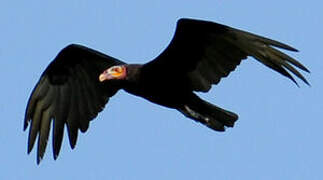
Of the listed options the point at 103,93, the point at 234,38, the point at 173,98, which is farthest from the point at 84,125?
the point at 234,38

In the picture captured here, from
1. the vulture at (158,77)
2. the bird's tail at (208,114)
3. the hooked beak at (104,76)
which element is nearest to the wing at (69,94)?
the vulture at (158,77)

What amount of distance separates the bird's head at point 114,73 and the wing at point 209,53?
386 mm

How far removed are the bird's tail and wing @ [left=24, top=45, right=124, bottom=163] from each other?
5.67 ft

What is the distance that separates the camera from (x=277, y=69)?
39.8 ft

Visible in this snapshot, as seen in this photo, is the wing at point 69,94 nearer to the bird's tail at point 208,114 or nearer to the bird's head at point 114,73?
the bird's head at point 114,73

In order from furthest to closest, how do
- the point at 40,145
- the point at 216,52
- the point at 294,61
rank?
the point at 40,145
the point at 216,52
the point at 294,61

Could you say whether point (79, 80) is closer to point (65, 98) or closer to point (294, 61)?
point (65, 98)

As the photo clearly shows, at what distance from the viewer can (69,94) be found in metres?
15.3

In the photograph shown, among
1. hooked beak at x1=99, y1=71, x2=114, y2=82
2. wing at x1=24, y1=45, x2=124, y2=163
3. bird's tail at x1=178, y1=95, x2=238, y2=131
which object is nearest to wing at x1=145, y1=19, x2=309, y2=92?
bird's tail at x1=178, y1=95, x2=238, y2=131

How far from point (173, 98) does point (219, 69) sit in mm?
778

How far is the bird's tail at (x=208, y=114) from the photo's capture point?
535 inches

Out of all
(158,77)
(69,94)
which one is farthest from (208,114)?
(69,94)

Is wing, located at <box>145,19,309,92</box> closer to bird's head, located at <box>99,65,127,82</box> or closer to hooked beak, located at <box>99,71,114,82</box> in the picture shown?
bird's head, located at <box>99,65,127,82</box>

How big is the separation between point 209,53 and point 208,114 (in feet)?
2.96
